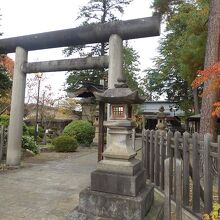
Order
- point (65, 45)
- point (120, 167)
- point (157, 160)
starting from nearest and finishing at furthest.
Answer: point (120, 167) < point (157, 160) < point (65, 45)

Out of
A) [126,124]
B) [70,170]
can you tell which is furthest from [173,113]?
[126,124]

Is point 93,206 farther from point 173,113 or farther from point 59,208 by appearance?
point 173,113

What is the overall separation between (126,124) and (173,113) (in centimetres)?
3602

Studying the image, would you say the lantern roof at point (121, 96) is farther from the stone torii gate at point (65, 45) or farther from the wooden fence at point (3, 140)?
the wooden fence at point (3, 140)

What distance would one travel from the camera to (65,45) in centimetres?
977

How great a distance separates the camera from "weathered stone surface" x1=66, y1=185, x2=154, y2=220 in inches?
187

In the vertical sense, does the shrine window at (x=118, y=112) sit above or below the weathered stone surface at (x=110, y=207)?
above

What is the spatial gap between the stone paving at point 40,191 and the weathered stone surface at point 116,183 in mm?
979

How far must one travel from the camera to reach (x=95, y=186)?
5.18 metres

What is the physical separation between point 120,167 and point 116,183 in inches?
12.7

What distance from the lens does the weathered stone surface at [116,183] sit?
4.92m

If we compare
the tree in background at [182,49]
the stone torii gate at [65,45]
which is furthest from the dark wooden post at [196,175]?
the tree in background at [182,49]

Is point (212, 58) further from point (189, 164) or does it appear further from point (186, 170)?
point (186, 170)

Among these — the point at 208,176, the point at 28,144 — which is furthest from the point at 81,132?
the point at 208,176
